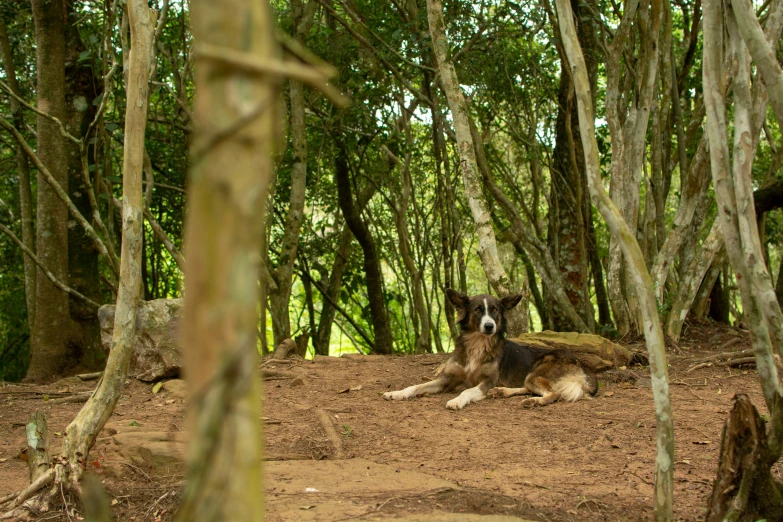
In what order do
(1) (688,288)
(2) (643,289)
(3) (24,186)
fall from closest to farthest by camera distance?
1. (2) (643,289)
2. (1) (688,288)
3. (3) (24,186)

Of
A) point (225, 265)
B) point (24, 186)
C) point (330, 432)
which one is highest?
point (24, 186)

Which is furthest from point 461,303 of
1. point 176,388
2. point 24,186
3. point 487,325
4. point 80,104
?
point 24,186

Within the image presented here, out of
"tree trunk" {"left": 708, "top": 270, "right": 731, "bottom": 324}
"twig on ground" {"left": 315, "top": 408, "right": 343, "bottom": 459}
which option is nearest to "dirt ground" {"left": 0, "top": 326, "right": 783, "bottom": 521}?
"twig on ground" {"left": 315, "top": 408, "right": 343, "bottom": 459}

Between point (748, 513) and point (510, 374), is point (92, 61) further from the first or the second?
point (748, 513)

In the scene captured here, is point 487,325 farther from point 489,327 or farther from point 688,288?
point 688,288

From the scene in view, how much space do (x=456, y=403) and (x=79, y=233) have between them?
21.9 ft

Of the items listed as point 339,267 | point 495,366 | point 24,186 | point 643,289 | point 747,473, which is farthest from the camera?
point 339,267

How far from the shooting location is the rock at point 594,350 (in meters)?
8.63

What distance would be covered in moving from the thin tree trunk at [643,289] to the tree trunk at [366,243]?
34.5ft

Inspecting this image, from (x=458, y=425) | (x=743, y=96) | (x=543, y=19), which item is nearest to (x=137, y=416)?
(x=458, y=425)

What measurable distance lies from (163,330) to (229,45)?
7.72 meters

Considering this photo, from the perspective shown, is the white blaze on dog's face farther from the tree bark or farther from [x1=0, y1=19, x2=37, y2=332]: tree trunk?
[x1=0, y1=19, x2=37, y2=332]: tree trunk

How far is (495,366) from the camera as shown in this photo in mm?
8133

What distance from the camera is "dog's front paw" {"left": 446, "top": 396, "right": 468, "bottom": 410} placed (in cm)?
726
